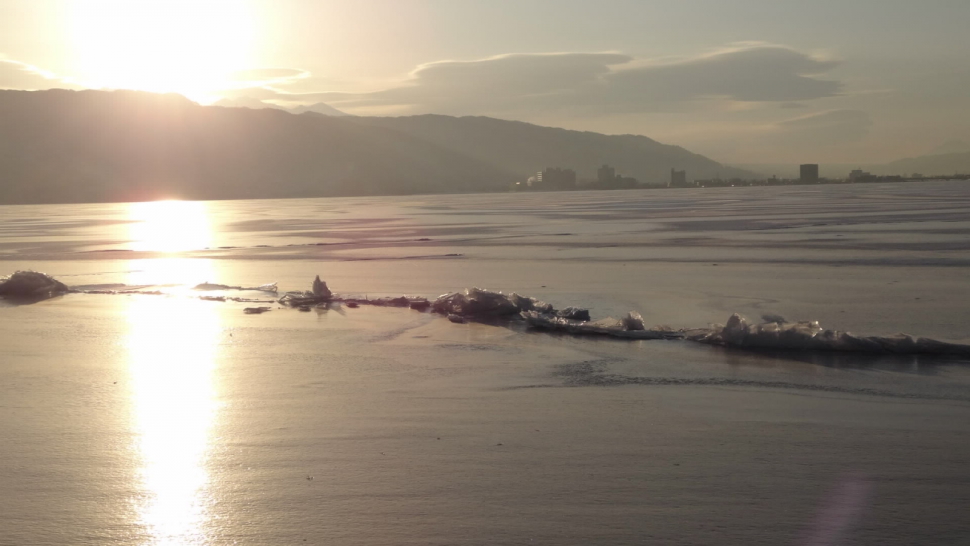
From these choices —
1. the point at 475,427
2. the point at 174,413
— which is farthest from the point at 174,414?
the point at 475,427

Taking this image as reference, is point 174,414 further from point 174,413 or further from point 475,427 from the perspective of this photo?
point 475,427

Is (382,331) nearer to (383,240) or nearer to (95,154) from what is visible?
(383,240)

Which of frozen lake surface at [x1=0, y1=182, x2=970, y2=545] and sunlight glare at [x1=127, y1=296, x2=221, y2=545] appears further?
sunlight glare at [x1=127, y1=296, x2=221, y2=545]

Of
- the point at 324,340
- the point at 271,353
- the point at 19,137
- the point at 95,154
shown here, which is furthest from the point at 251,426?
the point at 19,137

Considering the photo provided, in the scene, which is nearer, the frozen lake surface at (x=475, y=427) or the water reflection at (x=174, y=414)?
the frozen lake surface at (x=475, y=427)
